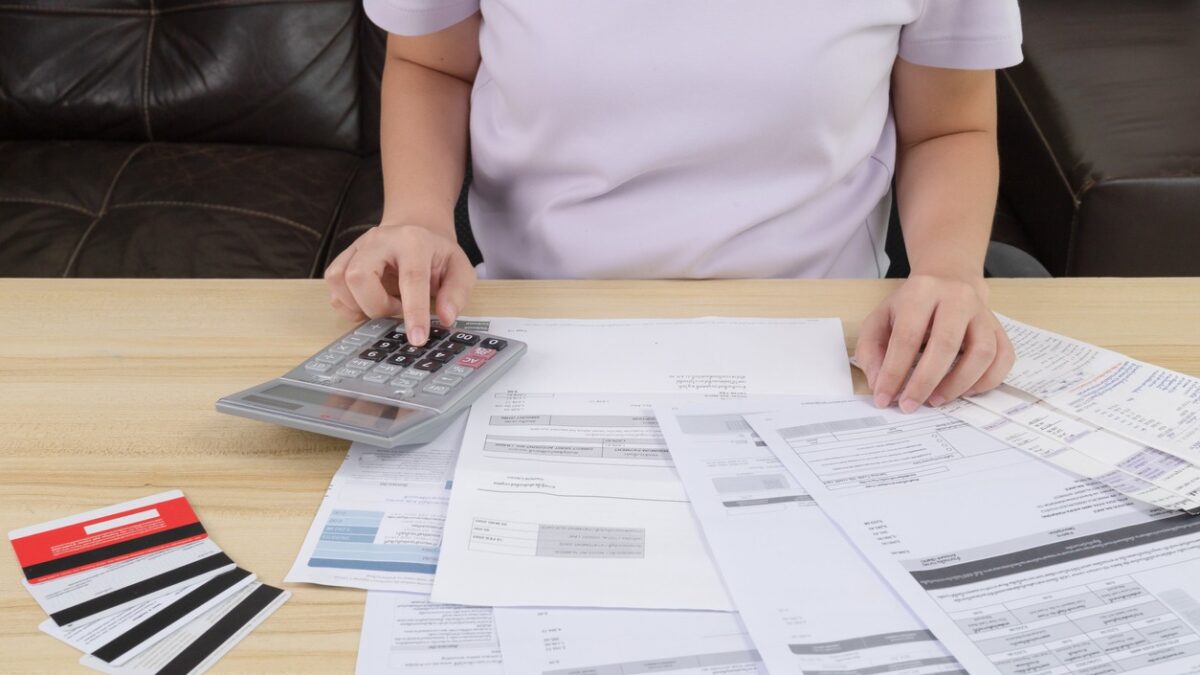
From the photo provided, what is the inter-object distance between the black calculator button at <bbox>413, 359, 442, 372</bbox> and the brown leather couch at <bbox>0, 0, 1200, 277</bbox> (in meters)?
0.35

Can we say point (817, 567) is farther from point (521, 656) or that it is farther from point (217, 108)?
point (217, 108)

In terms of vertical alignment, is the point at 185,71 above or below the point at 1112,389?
above

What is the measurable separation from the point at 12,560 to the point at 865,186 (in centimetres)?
64

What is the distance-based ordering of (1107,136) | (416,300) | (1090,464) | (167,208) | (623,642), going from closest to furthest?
(623,642) < (1090,464) < (416,300) < (1107,136) < (167,208)

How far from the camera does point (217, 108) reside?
1.90m

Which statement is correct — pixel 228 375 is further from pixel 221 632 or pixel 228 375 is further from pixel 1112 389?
pixel 1112 389

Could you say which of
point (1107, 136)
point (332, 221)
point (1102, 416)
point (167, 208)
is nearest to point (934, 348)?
point (1102, 416)

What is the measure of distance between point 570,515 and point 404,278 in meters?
0.23

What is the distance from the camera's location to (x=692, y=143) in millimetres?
751

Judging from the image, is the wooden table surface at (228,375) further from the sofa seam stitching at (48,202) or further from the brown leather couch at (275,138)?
the sofa seam stitching at (48,202)

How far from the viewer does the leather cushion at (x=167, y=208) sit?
5.02 ft

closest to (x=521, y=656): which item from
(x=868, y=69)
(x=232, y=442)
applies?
(x=232, y=442)

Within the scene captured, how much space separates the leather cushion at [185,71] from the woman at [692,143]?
3.62ft

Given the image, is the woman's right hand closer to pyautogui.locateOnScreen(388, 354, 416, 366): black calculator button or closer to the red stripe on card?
pyautogui.locateOnScreen(388, 354, 416, 366): black calculator button
